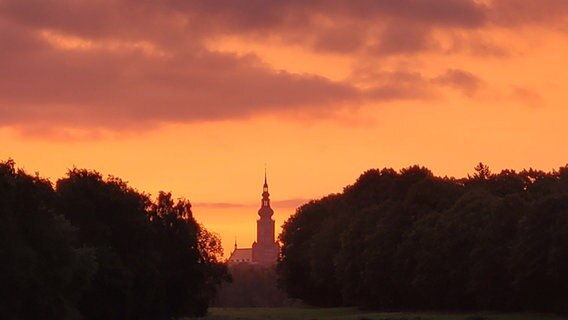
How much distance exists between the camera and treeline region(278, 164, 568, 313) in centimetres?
11200

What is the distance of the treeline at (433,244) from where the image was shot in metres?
112

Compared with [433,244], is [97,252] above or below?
below

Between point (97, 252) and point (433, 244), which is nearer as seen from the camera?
point (97, 252)

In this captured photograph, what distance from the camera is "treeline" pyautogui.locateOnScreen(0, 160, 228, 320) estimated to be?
7388 centimetres

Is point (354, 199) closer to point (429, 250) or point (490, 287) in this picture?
point (429, 250)

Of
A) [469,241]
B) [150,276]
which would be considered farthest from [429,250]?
[150,276]

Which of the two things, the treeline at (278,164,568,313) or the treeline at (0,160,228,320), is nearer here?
the treeline at (0,160,228,320)

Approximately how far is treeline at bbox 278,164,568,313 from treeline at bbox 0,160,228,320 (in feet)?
65.0

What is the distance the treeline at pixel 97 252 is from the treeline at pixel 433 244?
779 inches

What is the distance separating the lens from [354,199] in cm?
17425

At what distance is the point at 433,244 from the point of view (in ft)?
432

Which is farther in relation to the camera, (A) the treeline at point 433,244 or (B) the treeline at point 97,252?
(A) the treeline at point 433,244

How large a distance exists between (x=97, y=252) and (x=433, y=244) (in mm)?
41677

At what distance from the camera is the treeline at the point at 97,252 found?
73875 mm
